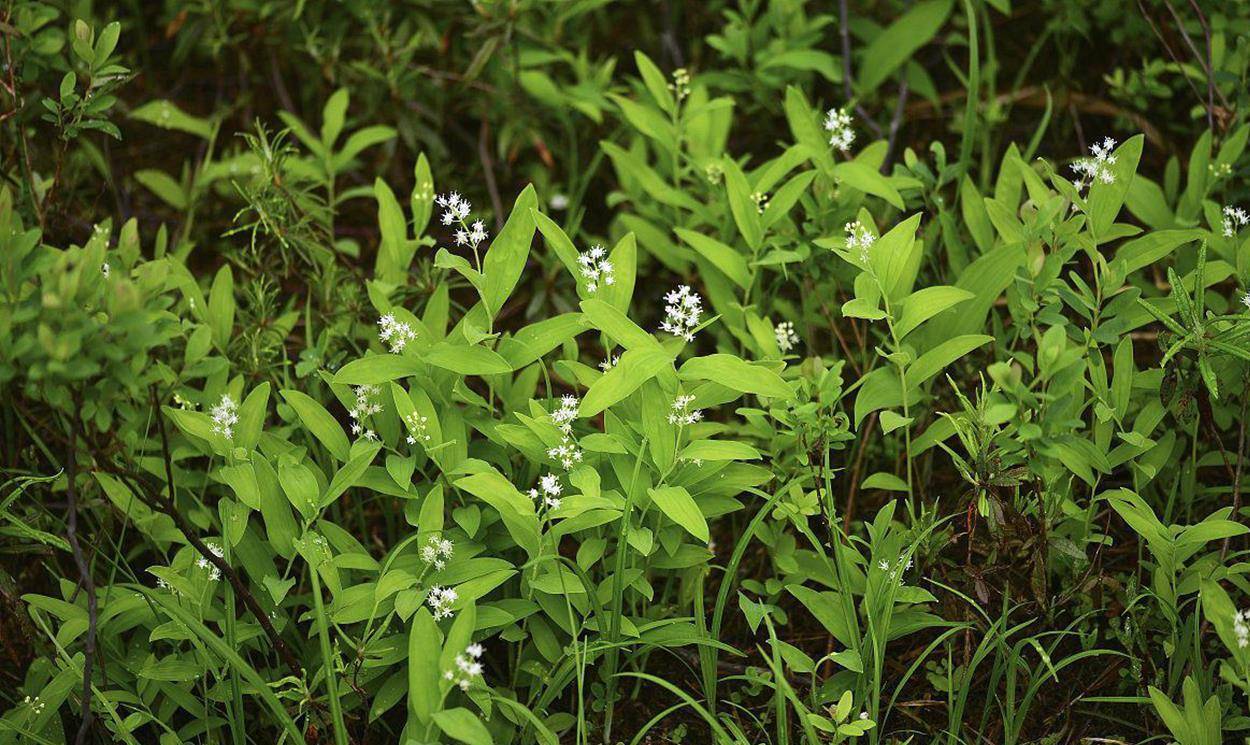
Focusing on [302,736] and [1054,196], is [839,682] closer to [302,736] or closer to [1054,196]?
[302,736]

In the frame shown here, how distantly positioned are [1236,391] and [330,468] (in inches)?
75.9

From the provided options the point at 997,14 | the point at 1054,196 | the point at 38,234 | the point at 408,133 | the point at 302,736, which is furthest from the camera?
the point at 997,14

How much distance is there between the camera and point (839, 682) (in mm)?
1972

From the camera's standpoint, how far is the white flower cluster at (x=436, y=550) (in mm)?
1860

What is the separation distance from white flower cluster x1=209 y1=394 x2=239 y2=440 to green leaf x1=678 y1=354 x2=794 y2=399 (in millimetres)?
890

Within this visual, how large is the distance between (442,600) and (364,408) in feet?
1.47

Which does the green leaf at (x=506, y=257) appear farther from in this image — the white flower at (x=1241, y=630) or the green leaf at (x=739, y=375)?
the white flower at (x=1241, y=630)

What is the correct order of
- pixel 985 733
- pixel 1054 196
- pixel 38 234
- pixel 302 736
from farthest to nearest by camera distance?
pixel 1054 196 → pixel 985 733 → pixel 302 736 → pixel 38 234

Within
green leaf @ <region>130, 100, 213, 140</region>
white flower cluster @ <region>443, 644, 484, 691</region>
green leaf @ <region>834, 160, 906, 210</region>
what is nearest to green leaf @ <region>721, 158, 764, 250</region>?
green leaf @ <region>834, 160, 906, 210</region>

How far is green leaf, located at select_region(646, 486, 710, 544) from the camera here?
5.90 ft

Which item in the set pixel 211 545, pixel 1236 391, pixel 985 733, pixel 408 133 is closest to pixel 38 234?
pixel 211 545

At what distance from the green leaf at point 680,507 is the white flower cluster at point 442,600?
40 cm

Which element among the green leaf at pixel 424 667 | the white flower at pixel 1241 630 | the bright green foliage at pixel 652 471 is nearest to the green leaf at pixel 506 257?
the bright green foliage at pixel 652 471

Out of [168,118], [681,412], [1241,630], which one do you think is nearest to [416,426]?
[681,412]
